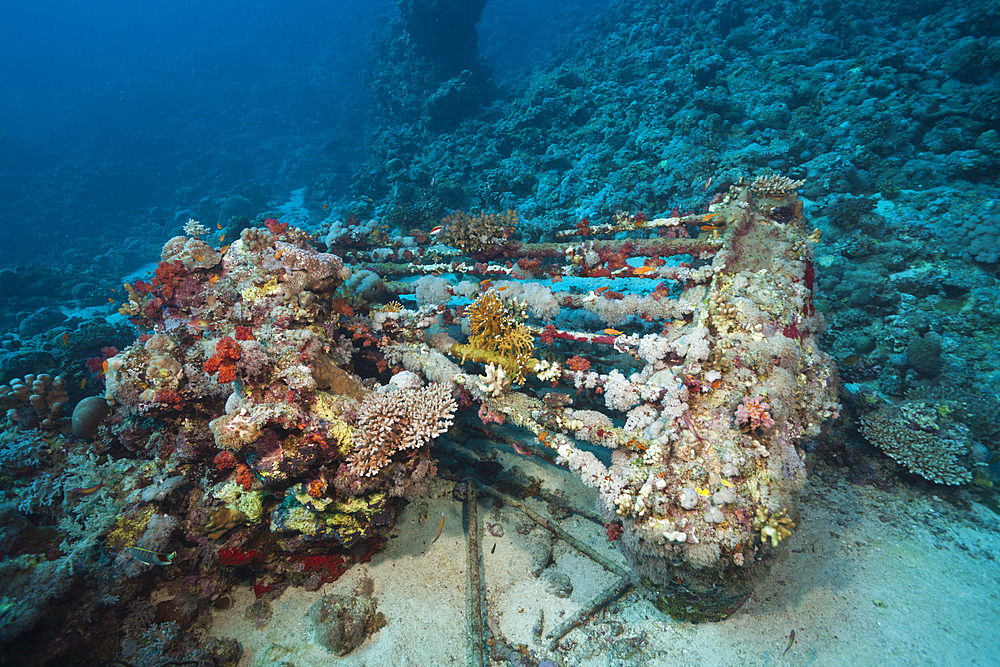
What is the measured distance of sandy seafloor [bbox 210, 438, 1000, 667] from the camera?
11.4 feet

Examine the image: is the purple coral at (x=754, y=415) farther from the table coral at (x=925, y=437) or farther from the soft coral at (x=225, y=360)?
the soft coral at (x=225, y=360)

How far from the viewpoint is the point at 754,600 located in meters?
3.82

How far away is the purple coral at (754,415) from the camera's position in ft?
11.5

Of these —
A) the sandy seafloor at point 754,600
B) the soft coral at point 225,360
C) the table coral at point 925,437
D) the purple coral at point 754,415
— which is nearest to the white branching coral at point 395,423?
the soft coral at point 225,360

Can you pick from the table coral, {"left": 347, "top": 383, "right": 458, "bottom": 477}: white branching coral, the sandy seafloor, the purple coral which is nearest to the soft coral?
{"left": 347, "top": 383, "right": 458, "bottom": 477}: white branching coral

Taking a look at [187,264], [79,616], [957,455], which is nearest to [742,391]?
[957,455]

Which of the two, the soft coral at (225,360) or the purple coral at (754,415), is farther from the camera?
the soft coral at (225,360)

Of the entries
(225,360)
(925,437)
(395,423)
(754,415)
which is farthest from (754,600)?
(225,360)

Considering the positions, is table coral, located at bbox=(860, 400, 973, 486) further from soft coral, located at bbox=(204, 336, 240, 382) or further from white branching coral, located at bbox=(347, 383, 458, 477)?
soft coral, located at bbox=(204, 336, 240, 382)

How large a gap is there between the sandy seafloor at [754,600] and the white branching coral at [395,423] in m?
1.82

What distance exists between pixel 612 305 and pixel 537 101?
66.4 ft

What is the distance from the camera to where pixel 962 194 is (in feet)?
33.1

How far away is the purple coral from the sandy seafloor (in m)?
1.11

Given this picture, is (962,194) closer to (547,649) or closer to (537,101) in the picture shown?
(547,649)
